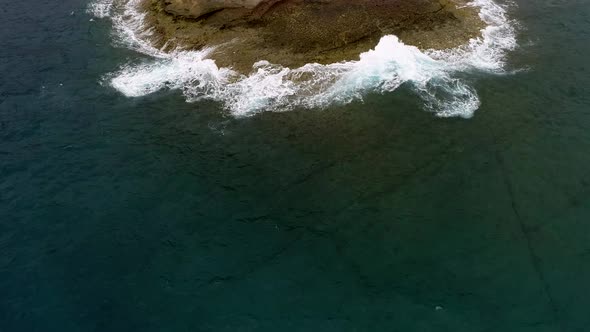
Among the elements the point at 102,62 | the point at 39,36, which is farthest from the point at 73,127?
the point at 39,36

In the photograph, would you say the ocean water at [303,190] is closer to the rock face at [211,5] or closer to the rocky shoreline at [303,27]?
the rocky shoreline at [303,27]

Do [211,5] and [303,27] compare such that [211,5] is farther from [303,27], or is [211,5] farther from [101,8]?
[101,8]

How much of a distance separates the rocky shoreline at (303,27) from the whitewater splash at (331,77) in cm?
85

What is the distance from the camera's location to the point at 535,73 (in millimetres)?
29234

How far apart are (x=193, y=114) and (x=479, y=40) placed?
19996 mm

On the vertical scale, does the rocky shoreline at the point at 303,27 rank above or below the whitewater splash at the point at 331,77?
above

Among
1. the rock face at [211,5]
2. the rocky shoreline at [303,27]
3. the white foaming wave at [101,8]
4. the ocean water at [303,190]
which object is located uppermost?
the white foaming wave at [101,8]

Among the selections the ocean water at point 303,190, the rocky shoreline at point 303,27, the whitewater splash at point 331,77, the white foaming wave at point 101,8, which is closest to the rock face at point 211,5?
the rocky shoreline at point 303,27

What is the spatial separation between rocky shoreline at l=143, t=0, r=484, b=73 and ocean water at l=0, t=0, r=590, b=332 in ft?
4.65

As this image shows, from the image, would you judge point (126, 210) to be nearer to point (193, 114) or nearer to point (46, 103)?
point (193, 114)

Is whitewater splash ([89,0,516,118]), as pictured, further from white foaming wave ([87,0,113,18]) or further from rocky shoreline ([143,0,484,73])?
white foaming wave ([87,0,113,18])

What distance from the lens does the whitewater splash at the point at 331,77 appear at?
28.2 meters

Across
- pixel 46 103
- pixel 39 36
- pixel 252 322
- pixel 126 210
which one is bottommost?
pixel 252 322

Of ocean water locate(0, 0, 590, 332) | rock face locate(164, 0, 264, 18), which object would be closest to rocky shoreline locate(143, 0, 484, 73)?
rock face locate(164, 0, 264, 18)
